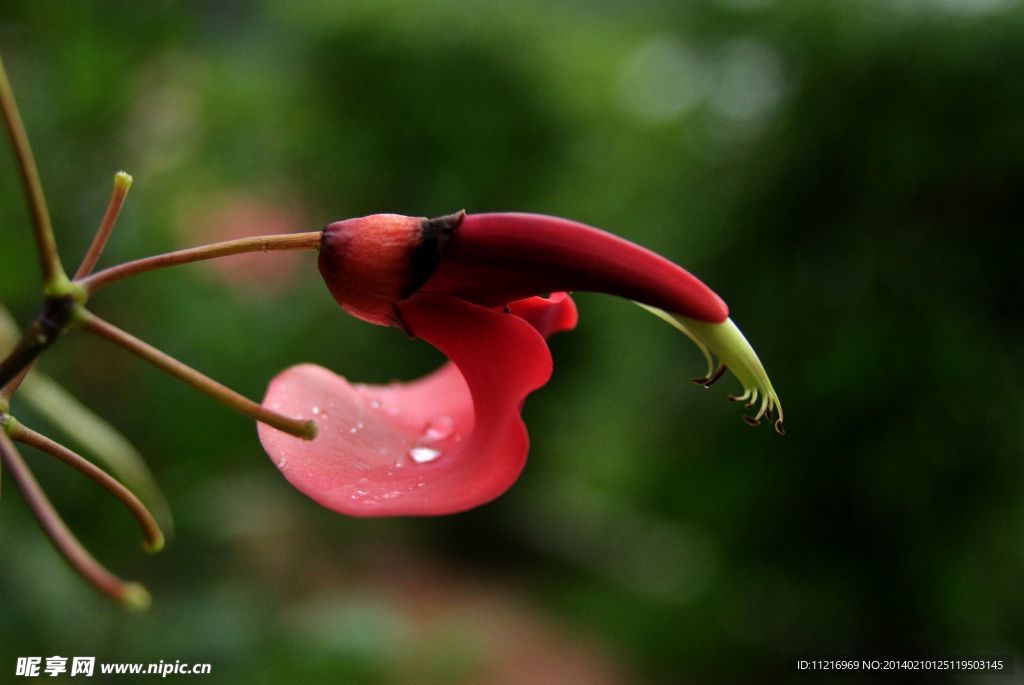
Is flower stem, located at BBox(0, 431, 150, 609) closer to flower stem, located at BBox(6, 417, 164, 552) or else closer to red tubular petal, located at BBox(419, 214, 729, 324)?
flower stem, located at BBox(6, 417, 164, 552)

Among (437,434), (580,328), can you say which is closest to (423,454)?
(437,434)

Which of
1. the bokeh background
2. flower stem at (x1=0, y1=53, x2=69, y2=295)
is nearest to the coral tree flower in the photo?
flower stem at (x1=0, y1=53, x2=69, y2=295)

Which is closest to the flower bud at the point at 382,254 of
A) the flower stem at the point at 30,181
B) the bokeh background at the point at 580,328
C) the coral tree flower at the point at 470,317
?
the coral tree flower at the point at 470,317

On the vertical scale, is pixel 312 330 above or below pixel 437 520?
above

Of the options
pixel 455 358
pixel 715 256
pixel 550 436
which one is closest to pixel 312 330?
pixel 550 436

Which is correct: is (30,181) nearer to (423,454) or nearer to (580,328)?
(423,454)

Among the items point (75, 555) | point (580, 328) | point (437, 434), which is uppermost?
point (580, 328)

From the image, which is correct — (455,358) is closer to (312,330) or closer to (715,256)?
(715,256)

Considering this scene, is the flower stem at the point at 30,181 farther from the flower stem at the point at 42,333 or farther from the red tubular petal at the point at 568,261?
the red tubular petal at the point at 568,261
